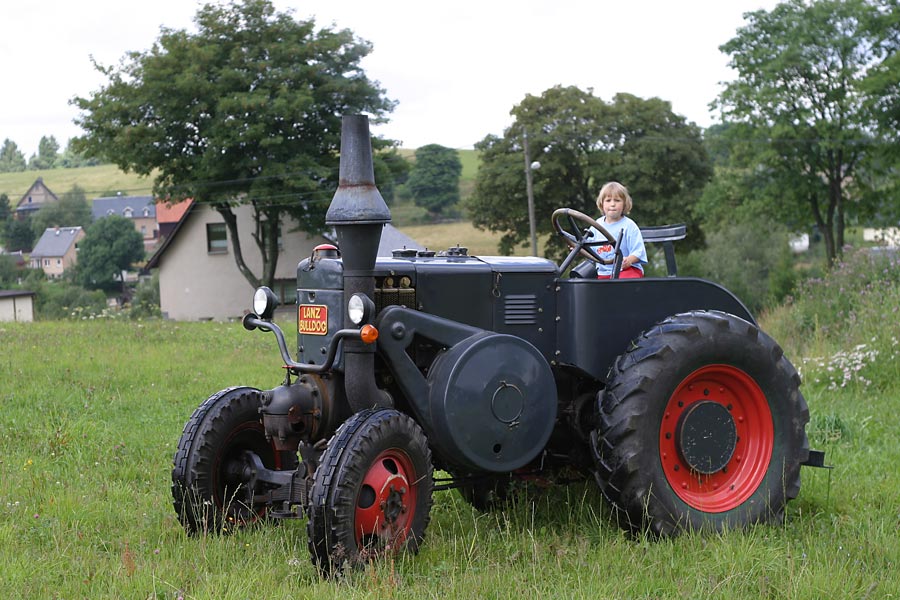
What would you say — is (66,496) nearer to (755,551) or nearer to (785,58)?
(755,551)

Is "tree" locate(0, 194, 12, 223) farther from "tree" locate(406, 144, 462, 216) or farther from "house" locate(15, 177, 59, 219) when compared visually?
"tree" locate(406, 144, 462, 216)

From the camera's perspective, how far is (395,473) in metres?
4.62

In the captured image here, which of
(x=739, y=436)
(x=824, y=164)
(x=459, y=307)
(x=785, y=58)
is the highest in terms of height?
(x=785, y=58)

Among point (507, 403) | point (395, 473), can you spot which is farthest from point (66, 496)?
point (507, 403)

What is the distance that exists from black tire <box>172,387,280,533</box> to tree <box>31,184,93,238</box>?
99834 millimetres

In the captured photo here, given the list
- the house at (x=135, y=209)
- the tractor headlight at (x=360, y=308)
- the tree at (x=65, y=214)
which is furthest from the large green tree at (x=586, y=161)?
the house at (x=135, y=209)

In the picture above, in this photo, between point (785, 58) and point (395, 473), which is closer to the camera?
point (395, 473)

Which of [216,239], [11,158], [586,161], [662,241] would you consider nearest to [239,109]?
[216,239]

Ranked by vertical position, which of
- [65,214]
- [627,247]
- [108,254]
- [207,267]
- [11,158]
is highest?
[11,158]

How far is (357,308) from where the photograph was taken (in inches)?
183

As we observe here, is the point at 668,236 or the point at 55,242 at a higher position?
the point at 55,242

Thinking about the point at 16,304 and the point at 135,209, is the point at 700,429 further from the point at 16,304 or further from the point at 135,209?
the point at 135,209

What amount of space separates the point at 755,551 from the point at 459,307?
1.91 m

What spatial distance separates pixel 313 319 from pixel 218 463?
981 mm
